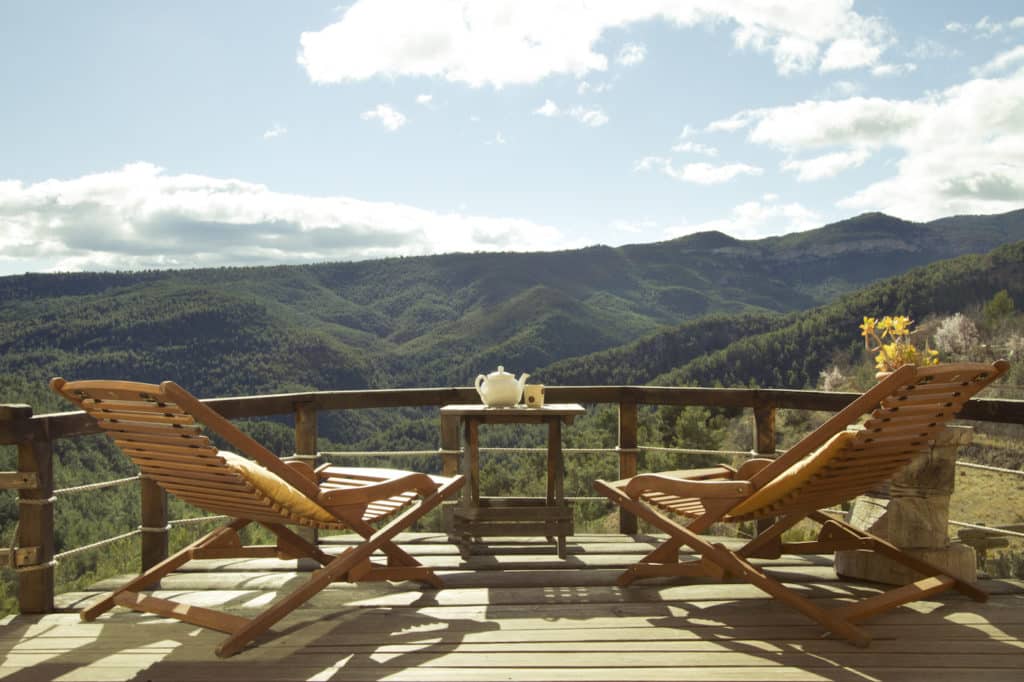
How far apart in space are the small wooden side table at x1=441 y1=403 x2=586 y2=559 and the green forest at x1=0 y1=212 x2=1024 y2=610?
194 cm

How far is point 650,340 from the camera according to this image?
39312mm

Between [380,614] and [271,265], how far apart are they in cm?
5838

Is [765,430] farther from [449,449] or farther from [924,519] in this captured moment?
[449,449]

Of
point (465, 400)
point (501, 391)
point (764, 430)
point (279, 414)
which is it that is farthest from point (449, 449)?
point (764, 430)

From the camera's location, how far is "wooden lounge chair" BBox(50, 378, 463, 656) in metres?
2.08

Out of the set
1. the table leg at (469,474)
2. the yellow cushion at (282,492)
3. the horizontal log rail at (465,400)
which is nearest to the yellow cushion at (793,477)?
the horizontal log rail at (465,400)

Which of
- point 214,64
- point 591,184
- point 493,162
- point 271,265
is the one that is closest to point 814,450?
point 214,64

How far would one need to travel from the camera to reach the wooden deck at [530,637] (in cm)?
201

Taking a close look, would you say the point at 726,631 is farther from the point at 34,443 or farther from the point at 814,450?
the point at 34,443

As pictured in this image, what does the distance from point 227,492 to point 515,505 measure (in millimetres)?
1685

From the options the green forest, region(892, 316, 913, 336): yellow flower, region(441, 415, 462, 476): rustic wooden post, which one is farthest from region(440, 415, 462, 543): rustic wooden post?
region(892, 316, 913, 336): yellow flower

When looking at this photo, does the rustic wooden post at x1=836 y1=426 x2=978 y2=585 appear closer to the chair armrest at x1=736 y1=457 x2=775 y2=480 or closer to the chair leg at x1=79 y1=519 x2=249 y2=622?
the chair armrest at x1=736 y1=457 x2=775 y2=480

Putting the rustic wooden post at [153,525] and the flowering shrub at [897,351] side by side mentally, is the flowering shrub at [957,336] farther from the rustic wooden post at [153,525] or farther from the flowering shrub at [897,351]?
the rustic wooden post at [153,525]

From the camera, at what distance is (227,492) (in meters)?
2.26
